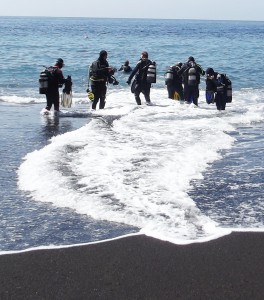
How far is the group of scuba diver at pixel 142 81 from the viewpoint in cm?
1396

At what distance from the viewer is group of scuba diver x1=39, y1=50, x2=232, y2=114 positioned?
45.8ft

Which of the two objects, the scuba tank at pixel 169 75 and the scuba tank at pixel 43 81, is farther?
the scuba tank at pixel 169 75

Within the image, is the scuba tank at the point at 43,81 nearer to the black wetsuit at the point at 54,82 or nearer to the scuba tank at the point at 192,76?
the black wetsuit at the point at 54,82

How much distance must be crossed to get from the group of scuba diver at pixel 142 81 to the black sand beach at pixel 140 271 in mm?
8905

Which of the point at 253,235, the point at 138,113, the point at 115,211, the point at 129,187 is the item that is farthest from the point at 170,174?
the point at 138,113

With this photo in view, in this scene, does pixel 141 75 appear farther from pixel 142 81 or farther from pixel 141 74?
pixel 142 81

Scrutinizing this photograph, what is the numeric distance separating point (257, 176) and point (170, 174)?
1.25 meters

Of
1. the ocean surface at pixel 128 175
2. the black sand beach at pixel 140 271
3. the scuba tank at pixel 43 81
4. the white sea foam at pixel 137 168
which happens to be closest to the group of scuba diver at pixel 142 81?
the scuba tank at pixel 43 81

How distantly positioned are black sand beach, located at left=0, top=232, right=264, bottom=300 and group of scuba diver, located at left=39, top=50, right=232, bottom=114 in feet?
29.2

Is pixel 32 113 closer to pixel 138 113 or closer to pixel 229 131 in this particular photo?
pixel 138 113

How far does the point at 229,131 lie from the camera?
12023 millimetres

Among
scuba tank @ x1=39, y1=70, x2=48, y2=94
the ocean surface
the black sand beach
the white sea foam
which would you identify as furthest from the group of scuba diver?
the black sand beach

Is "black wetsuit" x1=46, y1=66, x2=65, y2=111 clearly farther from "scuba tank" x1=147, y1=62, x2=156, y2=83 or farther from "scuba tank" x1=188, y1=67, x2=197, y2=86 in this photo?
"scuba tank" x1=188, y1=67, x2=197, y2=86

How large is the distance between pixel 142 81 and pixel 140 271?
37.8 ft
